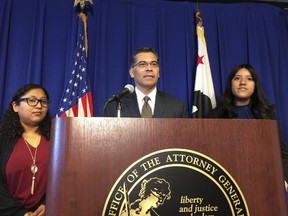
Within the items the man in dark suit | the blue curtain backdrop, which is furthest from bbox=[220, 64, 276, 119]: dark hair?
the blue curtain backdrop

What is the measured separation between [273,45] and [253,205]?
2570mm

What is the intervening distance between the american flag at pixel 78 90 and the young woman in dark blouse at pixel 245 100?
1099mm

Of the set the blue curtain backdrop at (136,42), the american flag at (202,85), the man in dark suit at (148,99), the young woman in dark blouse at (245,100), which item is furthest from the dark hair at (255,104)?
the blue curtain backdrop at (136,42)

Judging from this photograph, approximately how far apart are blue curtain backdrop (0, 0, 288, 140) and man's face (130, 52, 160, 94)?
2.51 feet

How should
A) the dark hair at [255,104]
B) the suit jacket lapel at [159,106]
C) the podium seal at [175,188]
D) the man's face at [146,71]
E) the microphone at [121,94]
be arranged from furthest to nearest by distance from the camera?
the dark hair at [255,104] → the man's face at [146,71] → the suit jacket lapel at [159,106] → the microphone at [121,94] → the podium seal at [175,188]

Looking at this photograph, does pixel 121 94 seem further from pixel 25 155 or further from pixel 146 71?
pixel 25 155

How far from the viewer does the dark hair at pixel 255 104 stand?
2.04 meters

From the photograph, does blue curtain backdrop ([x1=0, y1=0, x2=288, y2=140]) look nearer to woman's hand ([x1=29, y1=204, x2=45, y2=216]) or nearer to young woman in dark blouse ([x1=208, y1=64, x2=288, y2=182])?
young woman in dark blouse ([x1=208, y1=64, x2=288, y2=182])

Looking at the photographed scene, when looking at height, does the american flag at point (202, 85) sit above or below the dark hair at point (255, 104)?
above

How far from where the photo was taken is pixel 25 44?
2.51 meters

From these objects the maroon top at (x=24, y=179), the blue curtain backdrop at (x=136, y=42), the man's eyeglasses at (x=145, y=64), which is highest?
the blue curtain backdrop at (x=136, y=42)

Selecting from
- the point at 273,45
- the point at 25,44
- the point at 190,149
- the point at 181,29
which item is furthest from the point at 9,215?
the point at 273,45

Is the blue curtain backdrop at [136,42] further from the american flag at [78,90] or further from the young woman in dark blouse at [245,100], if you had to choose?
the young woman in dark blouse at [245,100]

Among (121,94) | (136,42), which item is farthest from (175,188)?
(136,42)
